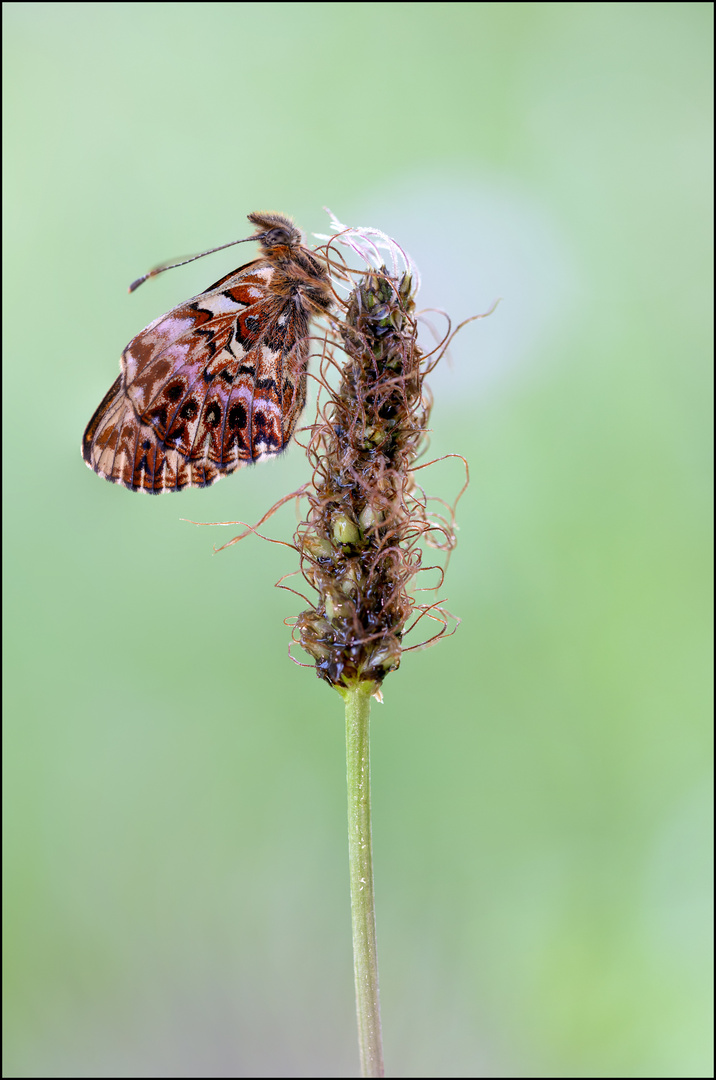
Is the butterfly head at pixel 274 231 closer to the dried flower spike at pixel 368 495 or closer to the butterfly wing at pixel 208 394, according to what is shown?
the butterfly wing at pixel 208 394

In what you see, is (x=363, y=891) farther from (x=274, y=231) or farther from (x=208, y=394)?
(x=274, y=231)

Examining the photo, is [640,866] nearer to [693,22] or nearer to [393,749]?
[393,749]

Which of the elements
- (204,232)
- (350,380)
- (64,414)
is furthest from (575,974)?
(204,232)

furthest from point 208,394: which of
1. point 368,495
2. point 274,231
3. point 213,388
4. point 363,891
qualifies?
point 363,891

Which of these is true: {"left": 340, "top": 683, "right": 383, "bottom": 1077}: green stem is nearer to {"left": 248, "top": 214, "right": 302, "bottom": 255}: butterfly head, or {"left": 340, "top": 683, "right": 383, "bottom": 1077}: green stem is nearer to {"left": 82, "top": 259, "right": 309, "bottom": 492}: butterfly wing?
{"left": 82, "top": 259, "right": 309, "bottom": 492}: butterfly wing

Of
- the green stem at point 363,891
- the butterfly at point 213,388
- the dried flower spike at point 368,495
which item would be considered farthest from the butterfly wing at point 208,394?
the green stem at point 363,891
